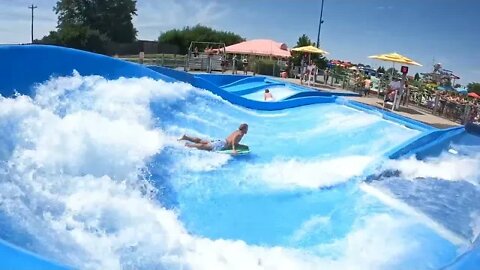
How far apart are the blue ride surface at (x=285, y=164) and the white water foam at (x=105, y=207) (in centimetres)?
21

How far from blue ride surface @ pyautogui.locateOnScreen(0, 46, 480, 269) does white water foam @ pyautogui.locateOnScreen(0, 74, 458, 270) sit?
209 millimetres

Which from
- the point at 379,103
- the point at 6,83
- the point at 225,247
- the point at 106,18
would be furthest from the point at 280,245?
the point at 106,18

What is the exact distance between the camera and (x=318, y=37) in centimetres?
2755

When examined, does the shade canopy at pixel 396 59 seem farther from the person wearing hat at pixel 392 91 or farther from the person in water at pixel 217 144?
the person in water at pixel 217 144

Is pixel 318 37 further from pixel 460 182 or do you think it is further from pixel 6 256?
pixel 6 256

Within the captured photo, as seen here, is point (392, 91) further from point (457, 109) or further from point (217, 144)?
point (217, 144)

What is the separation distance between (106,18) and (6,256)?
43.8 m

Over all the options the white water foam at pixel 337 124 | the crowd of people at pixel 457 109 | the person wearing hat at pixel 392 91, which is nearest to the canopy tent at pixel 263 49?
the person wearing hat at pixel 392 91

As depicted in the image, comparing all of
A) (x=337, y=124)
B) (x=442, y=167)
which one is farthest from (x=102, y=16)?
(x=442, y=167)

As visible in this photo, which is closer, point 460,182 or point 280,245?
point 280,245

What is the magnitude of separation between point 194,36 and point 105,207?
41.9 meters

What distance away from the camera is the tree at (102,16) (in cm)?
4278

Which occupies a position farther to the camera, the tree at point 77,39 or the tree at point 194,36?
the tree at point 194,36

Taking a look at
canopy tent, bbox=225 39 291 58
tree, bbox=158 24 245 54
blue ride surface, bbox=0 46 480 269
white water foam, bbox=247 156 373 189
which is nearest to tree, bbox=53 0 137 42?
tree, bbox=158 24 245 54
